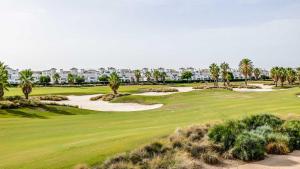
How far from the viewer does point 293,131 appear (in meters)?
20.3

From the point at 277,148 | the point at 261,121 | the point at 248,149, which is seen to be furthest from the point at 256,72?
the point at 248,149

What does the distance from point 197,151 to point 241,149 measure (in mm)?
2078

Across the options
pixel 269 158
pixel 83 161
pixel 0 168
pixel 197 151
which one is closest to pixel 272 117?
pixel 269 158

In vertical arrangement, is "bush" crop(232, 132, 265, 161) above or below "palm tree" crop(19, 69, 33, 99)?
Answer: below

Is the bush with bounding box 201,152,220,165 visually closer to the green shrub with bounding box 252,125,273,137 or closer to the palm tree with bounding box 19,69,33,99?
the green shrub with bounding box 252,125,273,137

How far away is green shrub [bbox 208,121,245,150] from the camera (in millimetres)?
17766

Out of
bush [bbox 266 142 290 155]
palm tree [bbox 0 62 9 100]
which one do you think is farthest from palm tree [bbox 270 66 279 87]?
bush [bbox 266 142 290 155]

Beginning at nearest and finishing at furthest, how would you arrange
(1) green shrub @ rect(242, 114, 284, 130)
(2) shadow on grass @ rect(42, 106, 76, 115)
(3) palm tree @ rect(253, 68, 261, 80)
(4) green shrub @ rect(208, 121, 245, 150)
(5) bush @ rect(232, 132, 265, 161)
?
(5) bush @ rect(232, 132, 265, 161)
(4) green shrub @ rect(208, 121, 245, 150)
(1) green shrub @ rect(242, 114, 284, 130)
(2) shadow on grass @ rect(42, 106, 76, 115)
(3) palm tree @ rect(253, 68, 261, 80)

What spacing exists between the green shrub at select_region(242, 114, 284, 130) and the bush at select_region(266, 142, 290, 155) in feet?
9.01

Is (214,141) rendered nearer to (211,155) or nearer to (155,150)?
(211,155)

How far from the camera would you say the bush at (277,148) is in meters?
18.4

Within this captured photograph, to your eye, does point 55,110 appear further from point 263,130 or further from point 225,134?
point 225,134

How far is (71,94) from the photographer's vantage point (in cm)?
8231

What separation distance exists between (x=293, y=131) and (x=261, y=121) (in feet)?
7.72
